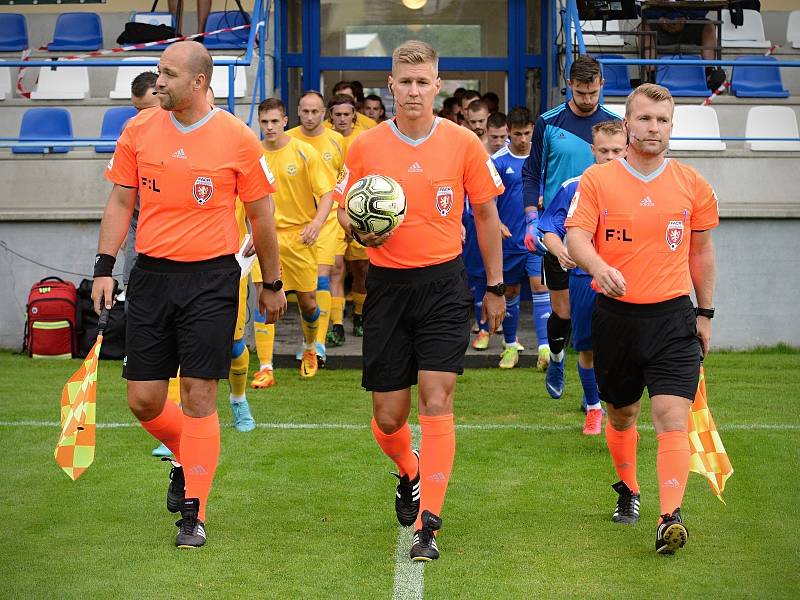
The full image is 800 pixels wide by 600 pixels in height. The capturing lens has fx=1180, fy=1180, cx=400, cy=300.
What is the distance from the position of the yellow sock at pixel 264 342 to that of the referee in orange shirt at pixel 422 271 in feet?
13.4

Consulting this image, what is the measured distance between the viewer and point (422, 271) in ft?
17.6

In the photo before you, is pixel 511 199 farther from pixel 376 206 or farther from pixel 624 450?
pixel 376 206

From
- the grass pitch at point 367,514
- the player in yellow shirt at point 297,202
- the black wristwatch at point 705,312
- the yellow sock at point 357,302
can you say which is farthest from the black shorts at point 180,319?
the yellow sock at point 357,302

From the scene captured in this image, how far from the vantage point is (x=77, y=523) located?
18.9 feet

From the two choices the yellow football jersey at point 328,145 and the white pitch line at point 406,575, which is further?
the yellow football jersey at point 328,145

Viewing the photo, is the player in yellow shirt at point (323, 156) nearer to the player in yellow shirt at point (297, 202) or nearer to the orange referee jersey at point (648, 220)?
the player in yellow shirt at point (297, 202)

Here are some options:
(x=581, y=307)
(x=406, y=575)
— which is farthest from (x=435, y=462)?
(x=581, y=307)

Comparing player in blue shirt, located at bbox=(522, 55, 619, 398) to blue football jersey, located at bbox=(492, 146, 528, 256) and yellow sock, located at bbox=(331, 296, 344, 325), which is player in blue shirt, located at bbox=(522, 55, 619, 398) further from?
yellow sock, located at bbox=(331, 296, 344, 325)

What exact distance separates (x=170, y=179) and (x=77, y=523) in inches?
69.8

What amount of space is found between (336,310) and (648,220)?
611 cm

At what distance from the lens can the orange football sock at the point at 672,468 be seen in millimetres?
5035

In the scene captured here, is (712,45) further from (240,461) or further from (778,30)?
(240,461)

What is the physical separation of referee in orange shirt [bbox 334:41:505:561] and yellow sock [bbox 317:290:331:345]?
478 cm

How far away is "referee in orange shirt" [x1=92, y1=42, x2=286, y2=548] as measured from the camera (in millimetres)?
5324
